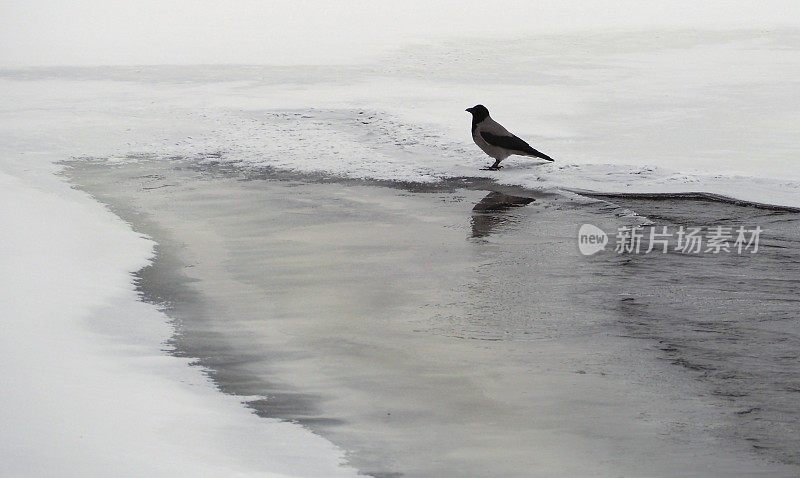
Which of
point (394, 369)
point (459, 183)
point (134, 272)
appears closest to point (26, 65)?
point (459, 183)

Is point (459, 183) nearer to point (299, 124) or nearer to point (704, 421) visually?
point (299, 124)

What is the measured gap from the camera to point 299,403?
16.4 ft

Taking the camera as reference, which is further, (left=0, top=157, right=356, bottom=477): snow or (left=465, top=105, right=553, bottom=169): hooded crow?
(left=465, top=105, right=553, bottom=169): hooded crow

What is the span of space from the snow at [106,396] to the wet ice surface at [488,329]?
0.19 meters

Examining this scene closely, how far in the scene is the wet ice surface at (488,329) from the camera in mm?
4605

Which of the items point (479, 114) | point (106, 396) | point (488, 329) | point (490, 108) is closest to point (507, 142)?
point (479, 114)

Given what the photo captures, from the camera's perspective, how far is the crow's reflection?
28.7 feet

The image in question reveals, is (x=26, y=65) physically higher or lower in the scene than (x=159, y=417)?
higher

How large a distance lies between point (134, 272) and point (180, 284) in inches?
14.9

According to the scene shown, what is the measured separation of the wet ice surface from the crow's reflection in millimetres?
34

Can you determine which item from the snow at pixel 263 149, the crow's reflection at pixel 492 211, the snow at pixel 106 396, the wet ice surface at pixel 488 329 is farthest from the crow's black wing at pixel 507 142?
the snow at pixel 106 396

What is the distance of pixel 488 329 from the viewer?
244 inches

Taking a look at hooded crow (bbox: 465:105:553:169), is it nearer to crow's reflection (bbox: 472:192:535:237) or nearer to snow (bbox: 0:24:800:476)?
snow (bbox: 0:24:800:476)

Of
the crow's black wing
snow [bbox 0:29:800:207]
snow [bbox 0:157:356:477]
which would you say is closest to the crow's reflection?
snow [bbox 0:29:800:207]
